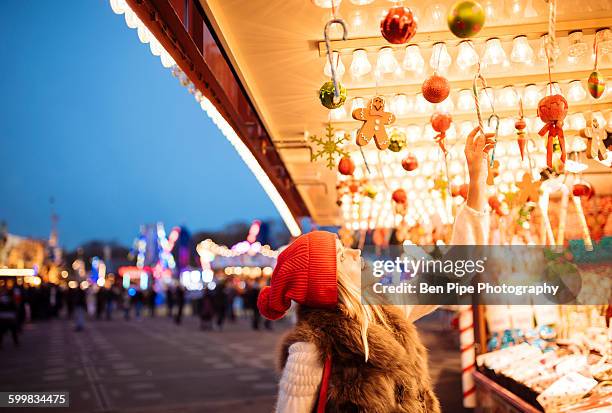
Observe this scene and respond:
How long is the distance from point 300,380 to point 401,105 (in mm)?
3324

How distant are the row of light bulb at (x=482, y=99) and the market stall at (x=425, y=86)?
2 cm

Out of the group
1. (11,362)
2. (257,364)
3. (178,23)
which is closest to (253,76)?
(178,23)

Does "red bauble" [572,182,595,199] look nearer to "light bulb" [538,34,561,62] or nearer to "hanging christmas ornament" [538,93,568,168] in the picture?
"light bulb" [538,34,561,62]

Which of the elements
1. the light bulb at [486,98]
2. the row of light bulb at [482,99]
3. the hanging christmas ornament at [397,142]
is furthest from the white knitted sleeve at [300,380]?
the light bulb at [486,98]

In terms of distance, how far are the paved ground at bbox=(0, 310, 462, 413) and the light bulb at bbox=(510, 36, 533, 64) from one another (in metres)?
5.20

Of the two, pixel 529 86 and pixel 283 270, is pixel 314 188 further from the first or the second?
pixel 283 270

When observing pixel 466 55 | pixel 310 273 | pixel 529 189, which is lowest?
pixel 310 273

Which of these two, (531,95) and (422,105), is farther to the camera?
(422,105)

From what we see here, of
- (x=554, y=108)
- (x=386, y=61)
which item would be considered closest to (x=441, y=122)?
(x=386, y=61)

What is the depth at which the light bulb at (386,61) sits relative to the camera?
3787mm

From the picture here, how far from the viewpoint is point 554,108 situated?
9.77 ft

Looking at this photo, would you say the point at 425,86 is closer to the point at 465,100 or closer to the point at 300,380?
the point at 300,380

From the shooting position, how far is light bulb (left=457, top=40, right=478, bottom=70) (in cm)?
361

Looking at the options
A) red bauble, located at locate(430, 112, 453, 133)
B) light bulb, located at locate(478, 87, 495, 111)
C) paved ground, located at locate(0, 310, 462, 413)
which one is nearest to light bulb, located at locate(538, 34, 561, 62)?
red bauble, located at locate(430, 112, 453, 133)
